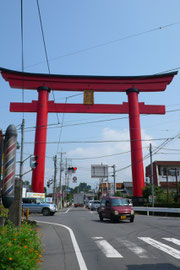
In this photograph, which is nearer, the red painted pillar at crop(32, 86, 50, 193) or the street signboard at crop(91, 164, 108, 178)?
the red painted pillar at crop(32, 86, 50, 193)

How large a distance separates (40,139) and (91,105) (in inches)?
267

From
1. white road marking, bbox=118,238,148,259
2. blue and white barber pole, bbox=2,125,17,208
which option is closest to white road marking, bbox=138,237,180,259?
white road marking, bbox=118,238,148,259

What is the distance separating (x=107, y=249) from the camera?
273 inches

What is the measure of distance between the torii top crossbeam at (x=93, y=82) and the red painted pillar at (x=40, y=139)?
110 cm

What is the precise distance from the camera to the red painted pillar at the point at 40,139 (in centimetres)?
2677

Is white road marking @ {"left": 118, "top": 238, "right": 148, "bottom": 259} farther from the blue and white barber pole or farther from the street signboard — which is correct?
the street signboard

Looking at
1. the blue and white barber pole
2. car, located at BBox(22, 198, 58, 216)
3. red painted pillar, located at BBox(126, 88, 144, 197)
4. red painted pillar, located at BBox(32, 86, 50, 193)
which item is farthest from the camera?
red painted pillar, located at BBox(126, 88, 144, 197)

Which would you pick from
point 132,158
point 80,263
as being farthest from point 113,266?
point 132,158

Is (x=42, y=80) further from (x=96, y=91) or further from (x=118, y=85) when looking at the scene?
(x=118, y=85)

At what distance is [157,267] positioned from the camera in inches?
198

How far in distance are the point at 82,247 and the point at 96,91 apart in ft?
75.8

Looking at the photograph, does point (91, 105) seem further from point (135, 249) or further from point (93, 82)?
point (135, 249)

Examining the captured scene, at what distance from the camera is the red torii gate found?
27203 mm

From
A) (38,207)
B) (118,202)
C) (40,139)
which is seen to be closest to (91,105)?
(40,139)
